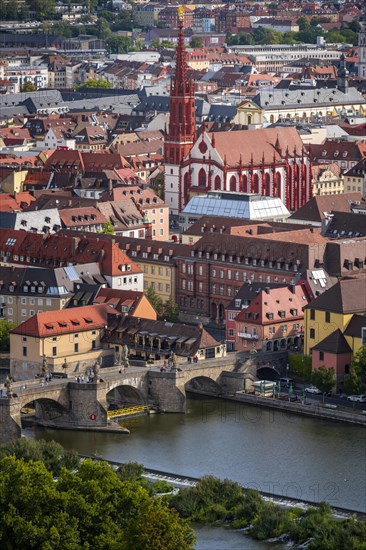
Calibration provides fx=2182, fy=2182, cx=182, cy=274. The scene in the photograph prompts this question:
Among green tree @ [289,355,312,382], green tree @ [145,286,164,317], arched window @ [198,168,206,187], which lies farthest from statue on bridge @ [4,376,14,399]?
arched window @ [198,168,206,187]

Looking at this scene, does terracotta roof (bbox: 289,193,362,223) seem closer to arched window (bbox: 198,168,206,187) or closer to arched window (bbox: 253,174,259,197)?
arched window (bbox: 198,168,206,187)

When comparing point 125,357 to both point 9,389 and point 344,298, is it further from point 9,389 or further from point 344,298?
point 344,298

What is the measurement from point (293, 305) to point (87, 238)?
11.4 metres

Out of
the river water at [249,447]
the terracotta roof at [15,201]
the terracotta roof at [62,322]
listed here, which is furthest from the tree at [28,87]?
the river water at [249,447]

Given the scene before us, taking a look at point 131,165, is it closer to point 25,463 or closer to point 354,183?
point 354,183

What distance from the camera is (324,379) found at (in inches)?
2795

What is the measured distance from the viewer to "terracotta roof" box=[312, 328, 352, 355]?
71.6m

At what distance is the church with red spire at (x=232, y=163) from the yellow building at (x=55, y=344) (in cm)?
3222

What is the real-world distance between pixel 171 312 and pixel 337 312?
1182 centimetres

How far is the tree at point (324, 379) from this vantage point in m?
71.0

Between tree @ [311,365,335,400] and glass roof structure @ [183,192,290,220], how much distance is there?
1014 inches

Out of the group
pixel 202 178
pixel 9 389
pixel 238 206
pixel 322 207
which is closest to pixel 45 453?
pixel 9 389

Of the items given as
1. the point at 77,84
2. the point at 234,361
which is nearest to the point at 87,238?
the point at 234,361

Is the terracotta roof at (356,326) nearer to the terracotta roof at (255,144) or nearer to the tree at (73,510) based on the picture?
the tree at (73,510)
